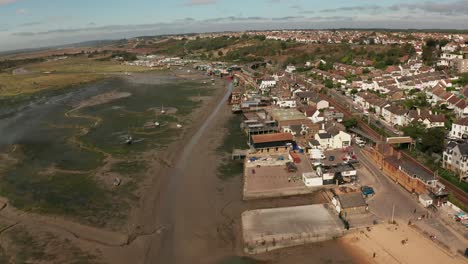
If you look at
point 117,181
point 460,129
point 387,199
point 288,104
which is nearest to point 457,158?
point 387,199

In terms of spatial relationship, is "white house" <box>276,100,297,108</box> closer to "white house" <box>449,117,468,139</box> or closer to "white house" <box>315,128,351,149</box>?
"white house" <box>315,128,351,149</box>

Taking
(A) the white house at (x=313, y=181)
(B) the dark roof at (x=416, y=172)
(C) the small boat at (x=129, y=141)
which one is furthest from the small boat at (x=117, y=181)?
(B) the dark roof at (x=416, y=172)

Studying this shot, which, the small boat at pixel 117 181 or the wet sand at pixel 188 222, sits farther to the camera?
the small boat at pixel 117 181

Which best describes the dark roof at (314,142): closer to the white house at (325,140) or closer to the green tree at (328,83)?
the white house at (325,140)

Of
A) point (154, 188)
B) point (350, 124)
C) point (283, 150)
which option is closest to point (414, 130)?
point (350, 124)

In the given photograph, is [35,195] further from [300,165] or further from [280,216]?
[300,165]

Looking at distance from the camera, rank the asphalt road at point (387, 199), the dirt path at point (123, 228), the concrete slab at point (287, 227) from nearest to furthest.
Result: the concrete slab at point (287, 227) → the dirt path at point (123, 228) → the asphalt road at point (387, 199)
